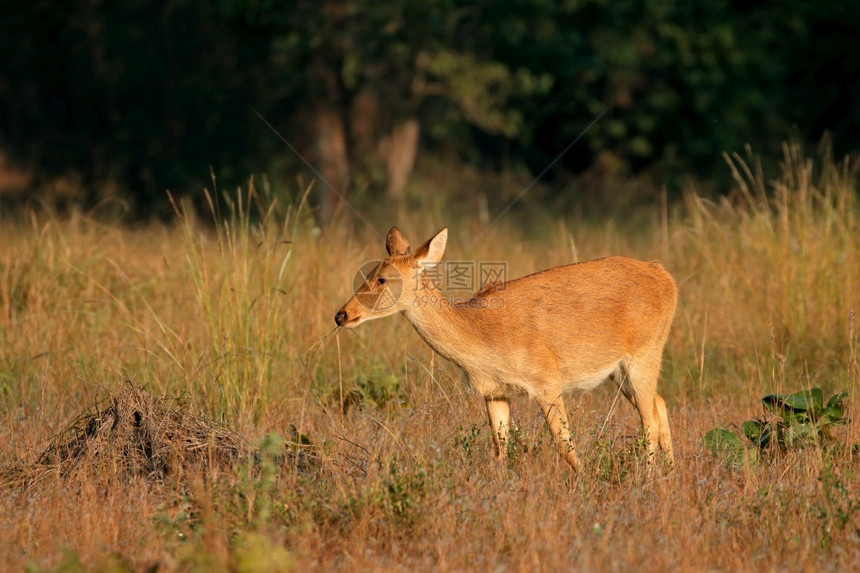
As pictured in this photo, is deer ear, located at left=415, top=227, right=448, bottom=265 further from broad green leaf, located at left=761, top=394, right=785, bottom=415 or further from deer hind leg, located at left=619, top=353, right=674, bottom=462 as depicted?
broad green leaf, located at left=761, top=394, right=785, bottom=415

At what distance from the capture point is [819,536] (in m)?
4.96

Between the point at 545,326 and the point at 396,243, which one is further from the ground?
the point at 396,243

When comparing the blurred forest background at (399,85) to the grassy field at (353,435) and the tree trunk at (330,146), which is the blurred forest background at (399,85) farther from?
the grassy field at (353,435)

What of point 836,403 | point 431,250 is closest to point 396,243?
point 431,250

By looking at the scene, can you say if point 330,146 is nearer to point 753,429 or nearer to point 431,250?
point 431,250

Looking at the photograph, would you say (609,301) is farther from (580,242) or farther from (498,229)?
(498,229)

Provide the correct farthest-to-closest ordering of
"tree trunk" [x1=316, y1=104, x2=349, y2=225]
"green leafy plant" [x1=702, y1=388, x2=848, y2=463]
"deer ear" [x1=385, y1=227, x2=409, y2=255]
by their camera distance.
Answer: "tree trunk" [x1=316, y1=104, x2=349, y2=225], "deer ear" [x1=385, y1=227, x2=409, y2=255], "green leafy plant" [x1=702, y1=388, x2=848, y2=463]

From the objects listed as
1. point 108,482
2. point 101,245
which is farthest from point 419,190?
point 108,482

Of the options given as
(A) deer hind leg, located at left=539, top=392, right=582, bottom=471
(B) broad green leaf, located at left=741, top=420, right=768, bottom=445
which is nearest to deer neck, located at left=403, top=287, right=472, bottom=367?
(A) deer hind leg, located at left=539, top=392, right=582, bottom=471

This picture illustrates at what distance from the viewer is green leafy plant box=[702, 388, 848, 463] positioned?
611 centimetres

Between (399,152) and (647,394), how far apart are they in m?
17.1

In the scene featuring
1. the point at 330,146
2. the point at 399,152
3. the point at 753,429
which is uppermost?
the point at 330,146

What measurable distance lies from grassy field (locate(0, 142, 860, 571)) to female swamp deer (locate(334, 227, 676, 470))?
225 mm

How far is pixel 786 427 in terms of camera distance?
6254 millimetres
